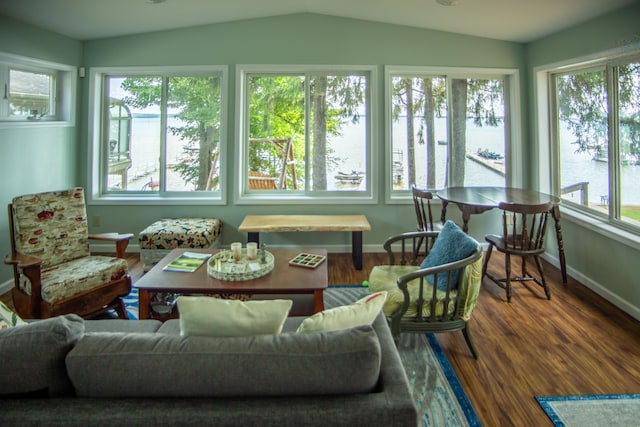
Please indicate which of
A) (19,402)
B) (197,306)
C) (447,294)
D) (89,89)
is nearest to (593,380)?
(447,294)

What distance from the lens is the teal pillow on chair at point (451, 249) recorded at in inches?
96.0

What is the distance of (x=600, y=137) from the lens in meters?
3.72

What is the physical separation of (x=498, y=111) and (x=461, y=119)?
17.4 inches

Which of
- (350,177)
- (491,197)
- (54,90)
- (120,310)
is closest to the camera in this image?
(120,310)

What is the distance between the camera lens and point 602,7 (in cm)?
326

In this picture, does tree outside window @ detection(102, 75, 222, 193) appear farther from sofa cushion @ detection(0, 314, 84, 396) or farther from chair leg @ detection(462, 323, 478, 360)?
sofa cushion @ detection(0, 314, 84, 396)

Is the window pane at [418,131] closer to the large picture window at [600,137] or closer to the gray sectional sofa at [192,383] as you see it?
the large picture window at [600,137]

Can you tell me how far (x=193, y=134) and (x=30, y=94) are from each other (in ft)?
5.15

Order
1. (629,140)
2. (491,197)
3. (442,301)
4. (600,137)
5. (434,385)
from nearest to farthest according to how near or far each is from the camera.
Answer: (434,385), (442,301), (629,140), (600,137), (491,197)

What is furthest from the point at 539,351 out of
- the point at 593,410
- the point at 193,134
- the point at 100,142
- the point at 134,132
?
the point at 100,142

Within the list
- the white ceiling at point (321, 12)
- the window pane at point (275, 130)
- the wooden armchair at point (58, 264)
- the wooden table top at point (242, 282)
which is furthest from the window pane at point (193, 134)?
the wooden table top at point (242, 282)

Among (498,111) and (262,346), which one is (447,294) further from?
(498,111)

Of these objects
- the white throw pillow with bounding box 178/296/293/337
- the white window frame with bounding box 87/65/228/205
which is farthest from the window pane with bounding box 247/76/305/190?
the white throw pillow with bounding box 178/296/293/337

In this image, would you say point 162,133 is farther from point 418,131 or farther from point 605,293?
point 605,293
